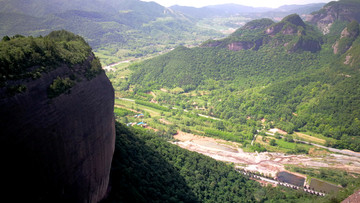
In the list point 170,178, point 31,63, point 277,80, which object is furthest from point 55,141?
point 277,80

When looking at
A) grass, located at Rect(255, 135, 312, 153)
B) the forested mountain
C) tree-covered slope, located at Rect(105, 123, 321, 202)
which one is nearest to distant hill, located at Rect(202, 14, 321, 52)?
the forested mountain

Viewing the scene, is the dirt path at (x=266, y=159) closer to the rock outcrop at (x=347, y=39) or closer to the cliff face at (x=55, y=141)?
the cliff face at (x=55, y=141)

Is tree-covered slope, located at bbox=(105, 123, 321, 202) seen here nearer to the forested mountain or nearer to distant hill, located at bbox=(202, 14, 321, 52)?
the forested mountain

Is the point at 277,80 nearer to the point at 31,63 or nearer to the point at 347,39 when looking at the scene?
the point at 347,39

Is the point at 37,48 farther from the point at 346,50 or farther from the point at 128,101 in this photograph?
the point at 346,50

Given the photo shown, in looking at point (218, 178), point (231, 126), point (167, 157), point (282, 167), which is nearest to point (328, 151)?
point (282, 167)

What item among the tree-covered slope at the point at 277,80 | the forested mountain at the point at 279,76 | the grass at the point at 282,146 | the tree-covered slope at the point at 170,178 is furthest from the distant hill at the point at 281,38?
the tree-covered slope at the point at 170,178
